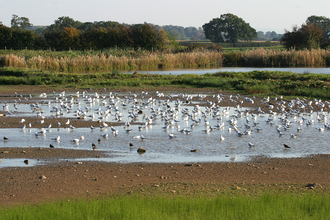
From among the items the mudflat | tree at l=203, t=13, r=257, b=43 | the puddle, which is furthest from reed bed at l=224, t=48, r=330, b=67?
tree at l=203, t=13, r=257, b=43

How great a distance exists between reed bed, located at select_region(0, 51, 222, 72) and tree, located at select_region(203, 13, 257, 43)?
69.3m

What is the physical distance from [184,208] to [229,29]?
369 ft

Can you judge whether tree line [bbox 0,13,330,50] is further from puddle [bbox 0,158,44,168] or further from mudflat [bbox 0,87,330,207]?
puddle [bbox 0,158,44,168]

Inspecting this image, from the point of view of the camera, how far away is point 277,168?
7883 mm

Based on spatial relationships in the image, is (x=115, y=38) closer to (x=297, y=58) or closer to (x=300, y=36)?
(x=300, y=36)

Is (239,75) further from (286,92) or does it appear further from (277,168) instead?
(277,168)

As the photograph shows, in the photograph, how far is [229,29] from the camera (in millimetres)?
113188

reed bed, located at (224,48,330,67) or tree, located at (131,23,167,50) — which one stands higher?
tree, located at (131,23,167,50)

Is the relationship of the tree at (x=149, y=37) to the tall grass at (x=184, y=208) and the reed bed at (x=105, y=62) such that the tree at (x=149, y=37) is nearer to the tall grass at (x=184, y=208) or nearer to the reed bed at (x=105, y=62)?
the reed bed at (x=105, y=62)

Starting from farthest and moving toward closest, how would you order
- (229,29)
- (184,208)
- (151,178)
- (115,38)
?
(229,29) < (115,38) < (151,178) < (184,208)

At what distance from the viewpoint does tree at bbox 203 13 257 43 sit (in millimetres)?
111938

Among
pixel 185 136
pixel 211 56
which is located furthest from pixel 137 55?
pixel 185 136

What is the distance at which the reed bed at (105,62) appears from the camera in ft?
Answer: 113

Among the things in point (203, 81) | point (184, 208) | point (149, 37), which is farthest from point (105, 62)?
point (184, 208)
